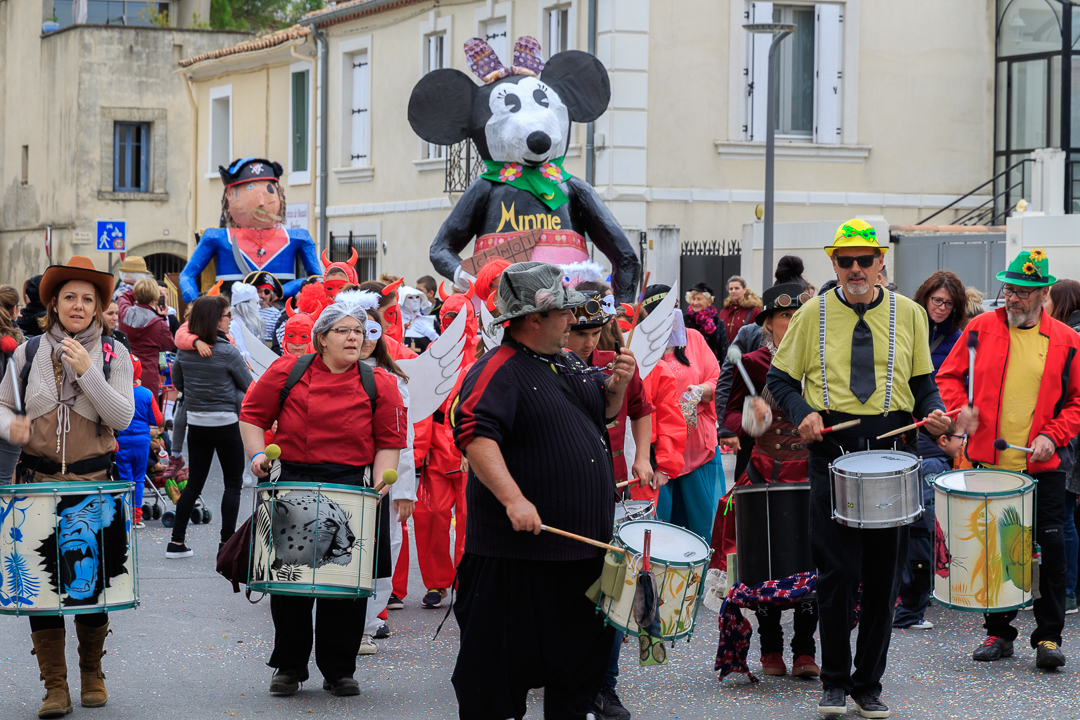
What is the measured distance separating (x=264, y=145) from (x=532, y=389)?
78.1ft

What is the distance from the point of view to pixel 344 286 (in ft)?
29.9

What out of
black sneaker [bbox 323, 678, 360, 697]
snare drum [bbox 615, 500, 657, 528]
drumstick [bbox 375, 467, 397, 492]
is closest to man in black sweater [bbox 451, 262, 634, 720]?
snare drum [bbox 615, 500, 657, 528]

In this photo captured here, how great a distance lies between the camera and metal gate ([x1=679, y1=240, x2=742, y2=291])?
19.2 metres

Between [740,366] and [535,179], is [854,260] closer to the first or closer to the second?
[740,366]

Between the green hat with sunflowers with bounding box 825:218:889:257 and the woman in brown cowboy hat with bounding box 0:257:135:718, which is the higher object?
the green hat with sunflowers with bounding box 825:218:889:257

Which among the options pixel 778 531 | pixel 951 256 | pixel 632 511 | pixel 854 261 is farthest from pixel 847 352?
pixel 951 256

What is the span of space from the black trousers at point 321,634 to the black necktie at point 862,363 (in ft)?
7.31

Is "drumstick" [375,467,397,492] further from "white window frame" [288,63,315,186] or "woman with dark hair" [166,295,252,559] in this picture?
"white window frame" [288,63,315,186]

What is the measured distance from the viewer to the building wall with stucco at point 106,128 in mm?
34156

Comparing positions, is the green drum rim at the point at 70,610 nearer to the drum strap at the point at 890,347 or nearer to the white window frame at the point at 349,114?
the drum strap at the point at 890,347

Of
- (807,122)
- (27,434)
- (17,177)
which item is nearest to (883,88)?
(807,122)

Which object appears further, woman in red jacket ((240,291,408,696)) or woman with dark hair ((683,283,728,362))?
woman with dark hair ((683,283,728,362))

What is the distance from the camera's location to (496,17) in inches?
832

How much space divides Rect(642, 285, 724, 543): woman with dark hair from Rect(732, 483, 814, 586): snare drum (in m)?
1.08
